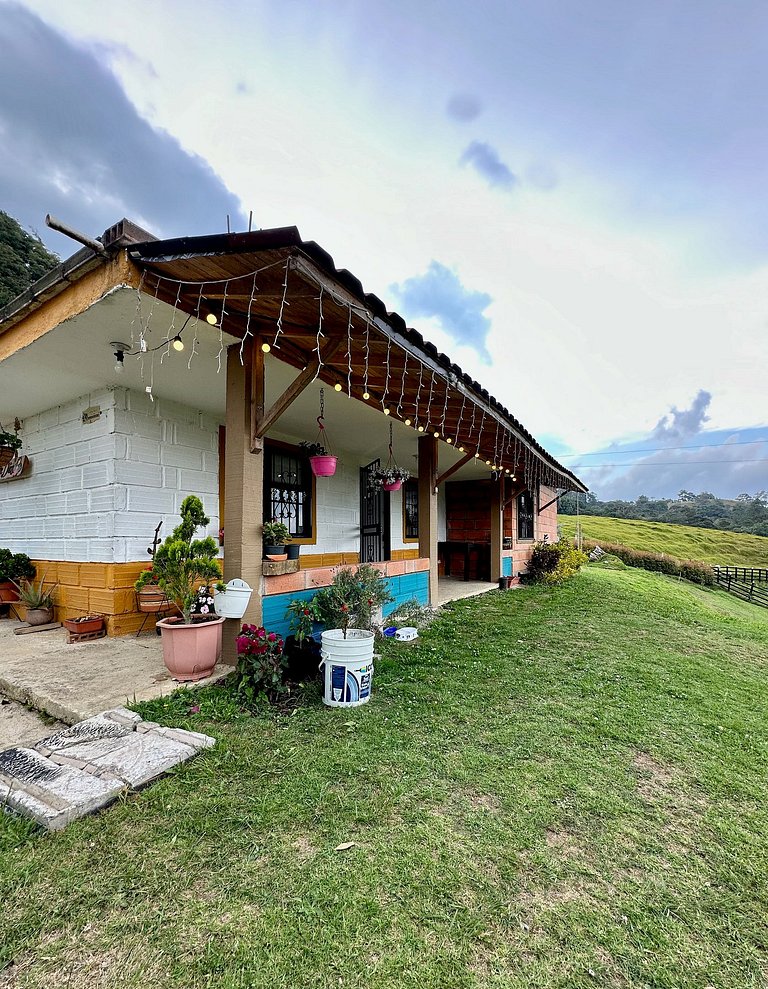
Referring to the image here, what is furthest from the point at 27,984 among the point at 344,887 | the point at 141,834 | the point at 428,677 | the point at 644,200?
the point at 644,200

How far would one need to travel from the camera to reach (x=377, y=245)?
42.2 feet

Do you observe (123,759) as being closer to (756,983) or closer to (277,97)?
(756,983)

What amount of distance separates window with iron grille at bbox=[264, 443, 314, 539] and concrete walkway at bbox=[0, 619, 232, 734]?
7.58 ft

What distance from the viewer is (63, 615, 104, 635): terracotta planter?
13.4 feet

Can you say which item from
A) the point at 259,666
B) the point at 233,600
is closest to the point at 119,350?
the point at 233,600

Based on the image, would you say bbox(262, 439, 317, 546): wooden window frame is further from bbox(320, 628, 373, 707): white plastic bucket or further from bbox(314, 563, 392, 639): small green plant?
bbox(320, 628, 373, 707): white plastic bucket

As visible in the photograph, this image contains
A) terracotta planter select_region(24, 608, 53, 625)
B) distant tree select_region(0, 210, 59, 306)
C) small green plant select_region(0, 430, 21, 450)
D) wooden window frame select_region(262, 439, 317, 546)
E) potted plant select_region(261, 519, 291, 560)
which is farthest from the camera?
distant tree select_region(0, 210, 59, 306)

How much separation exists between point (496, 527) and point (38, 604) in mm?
7643

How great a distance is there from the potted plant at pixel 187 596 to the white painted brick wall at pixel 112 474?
1.57m

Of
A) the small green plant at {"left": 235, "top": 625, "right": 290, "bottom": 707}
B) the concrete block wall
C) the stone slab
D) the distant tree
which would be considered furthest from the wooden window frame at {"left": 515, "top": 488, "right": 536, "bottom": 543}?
the distant tree

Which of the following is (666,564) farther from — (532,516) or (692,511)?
(692,511)

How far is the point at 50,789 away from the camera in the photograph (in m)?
1.79

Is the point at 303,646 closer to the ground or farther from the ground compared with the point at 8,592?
closer to the ground

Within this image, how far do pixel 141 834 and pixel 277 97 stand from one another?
1001 cm
